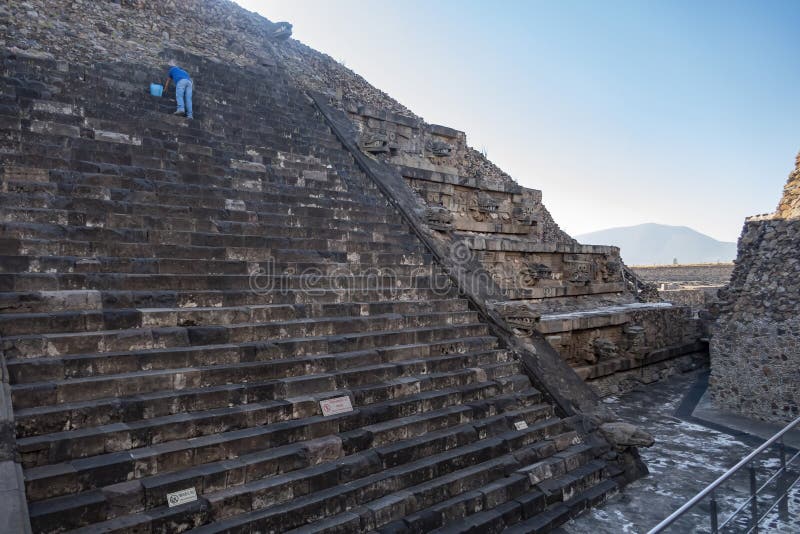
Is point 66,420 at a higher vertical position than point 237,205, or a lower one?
lower

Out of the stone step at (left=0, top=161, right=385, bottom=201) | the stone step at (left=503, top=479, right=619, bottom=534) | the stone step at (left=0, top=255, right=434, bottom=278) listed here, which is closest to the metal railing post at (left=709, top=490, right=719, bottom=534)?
the stone step at (left=503, top=479, right=619, bottom=534)

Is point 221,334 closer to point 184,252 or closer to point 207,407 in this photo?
point 207,407

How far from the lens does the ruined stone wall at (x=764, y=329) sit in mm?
8375

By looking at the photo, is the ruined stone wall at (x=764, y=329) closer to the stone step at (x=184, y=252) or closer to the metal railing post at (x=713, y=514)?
the metal railing post at (x=713, y=514)

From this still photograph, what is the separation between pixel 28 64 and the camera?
9227 mm

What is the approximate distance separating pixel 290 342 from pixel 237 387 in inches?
35.2

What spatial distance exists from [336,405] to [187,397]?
1.39 m

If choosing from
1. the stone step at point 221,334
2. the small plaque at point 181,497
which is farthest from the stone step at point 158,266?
the small plaque at point 181,497

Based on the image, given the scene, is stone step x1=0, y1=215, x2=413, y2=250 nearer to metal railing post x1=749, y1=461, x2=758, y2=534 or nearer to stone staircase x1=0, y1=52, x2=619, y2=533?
stone staircase x1=0, y1=52, x2=619, y2=533

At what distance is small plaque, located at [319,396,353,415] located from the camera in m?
5.09

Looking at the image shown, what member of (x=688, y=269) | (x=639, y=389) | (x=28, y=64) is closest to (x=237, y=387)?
(x=28, y=64)

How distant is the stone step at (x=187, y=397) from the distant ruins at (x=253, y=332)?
2 centimetres

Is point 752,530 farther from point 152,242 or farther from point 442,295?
point 152,242

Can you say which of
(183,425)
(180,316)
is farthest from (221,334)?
(183,425)
